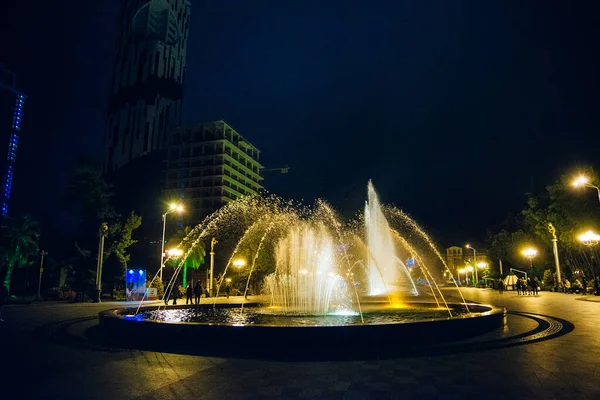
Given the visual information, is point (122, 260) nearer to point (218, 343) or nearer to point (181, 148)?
point (218, 343)

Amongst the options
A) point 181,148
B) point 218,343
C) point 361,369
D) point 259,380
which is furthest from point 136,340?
point 181,148

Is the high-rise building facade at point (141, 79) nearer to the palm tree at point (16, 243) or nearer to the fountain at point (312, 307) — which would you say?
the fountain at point (312, 307)

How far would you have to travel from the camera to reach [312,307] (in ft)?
63.7

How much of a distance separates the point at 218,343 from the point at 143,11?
10399 cm

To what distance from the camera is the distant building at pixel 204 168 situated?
84438 millimetres

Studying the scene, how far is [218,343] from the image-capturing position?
877cm

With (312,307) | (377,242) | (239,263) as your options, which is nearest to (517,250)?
(377,242)

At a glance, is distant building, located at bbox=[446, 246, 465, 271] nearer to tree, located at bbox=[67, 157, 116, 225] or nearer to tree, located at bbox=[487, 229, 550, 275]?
tree, located at bbox=[487, 229, 550, 275]

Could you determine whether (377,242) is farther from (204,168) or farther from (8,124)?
(8,124)

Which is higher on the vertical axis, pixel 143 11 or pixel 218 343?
pixel 143 11

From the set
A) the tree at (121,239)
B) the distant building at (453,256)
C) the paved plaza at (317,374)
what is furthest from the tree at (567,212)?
the distant building at (453,256)

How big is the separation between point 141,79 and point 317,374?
4092 inches

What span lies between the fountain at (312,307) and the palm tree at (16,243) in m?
13.5

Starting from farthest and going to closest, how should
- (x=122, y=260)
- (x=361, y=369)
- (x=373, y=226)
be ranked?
1. (x=373, y=226)
2. (x=122, y=260)
3. (x=361, y=369)
